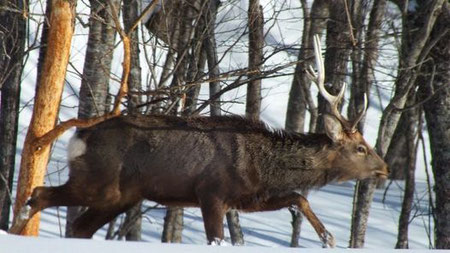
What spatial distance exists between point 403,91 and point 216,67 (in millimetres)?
2331

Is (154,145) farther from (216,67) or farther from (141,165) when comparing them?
(216,67)

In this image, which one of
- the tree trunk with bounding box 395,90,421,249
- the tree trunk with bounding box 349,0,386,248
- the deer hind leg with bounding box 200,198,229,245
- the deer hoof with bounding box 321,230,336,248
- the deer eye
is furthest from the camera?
the tree trunk with bounding box 395,90,421,249

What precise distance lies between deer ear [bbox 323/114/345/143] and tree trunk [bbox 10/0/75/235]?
2488 mm

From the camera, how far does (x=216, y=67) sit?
11203mm

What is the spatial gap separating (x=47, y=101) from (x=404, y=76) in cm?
464

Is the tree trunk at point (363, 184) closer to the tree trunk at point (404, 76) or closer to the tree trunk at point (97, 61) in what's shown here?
the tree trunk at point (404, 76)

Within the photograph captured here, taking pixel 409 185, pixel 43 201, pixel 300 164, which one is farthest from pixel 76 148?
pixel 409 185

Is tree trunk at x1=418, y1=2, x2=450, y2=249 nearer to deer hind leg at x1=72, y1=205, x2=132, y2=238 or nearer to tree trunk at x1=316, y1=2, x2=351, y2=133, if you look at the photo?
tree trunk at x1=316, y1=2, x2=351, y2=133

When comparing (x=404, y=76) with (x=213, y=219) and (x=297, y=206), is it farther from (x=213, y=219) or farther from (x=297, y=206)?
(x=213, y=219)

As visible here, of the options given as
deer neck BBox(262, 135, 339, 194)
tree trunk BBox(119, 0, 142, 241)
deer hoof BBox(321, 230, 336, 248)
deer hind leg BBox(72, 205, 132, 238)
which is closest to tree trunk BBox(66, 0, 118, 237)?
tree trunk BBox(119, 0, 142, 241)

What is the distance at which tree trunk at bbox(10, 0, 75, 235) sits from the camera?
900 cm

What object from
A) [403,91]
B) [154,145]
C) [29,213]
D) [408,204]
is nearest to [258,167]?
[154,145]

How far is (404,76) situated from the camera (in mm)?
11812

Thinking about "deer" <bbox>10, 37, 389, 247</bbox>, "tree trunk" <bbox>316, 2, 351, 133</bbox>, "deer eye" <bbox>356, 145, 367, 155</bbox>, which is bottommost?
"deer" <bbox>10, 37, 389, 247</bbox>
